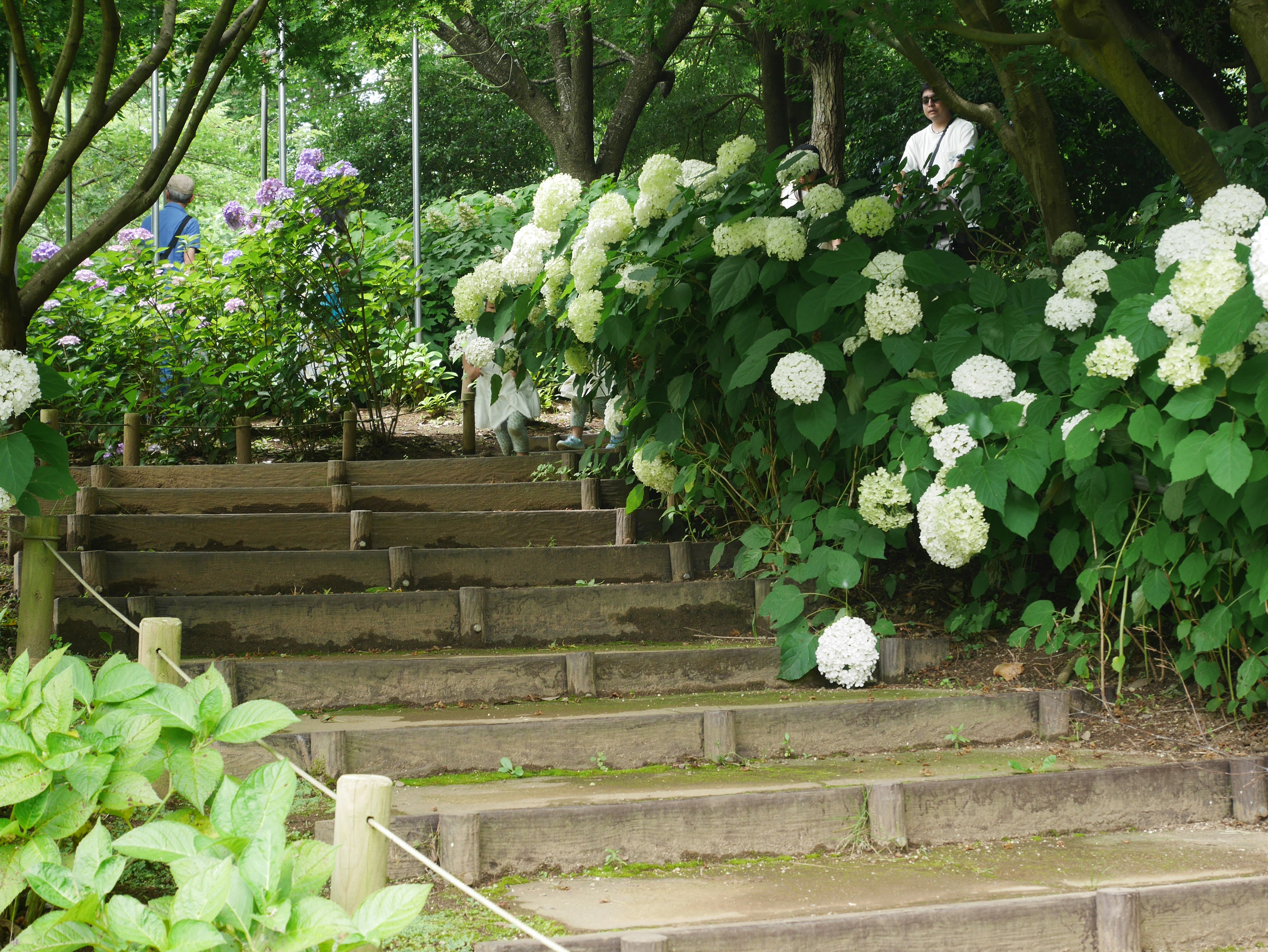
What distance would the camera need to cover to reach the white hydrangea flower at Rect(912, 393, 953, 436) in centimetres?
336

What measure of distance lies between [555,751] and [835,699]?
976 mm

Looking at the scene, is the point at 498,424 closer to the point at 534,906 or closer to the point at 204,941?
the point at 534,906

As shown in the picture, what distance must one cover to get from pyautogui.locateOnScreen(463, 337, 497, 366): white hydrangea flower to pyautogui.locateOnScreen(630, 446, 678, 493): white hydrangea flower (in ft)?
3.69

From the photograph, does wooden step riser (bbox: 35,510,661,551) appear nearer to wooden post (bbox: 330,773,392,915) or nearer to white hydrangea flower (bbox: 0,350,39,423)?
white hydrangea flower (bbox: 0,350,39,423)

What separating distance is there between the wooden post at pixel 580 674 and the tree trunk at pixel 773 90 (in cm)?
737

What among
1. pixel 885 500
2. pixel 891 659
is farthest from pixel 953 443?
pixel 891 659

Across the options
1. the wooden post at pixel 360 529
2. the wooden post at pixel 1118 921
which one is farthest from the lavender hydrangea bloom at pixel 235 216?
the wooden post at pixel 1118 921

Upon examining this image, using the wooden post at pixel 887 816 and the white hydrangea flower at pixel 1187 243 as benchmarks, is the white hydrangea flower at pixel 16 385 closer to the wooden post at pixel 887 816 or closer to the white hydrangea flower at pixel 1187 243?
the wooden post at pixel 887 816

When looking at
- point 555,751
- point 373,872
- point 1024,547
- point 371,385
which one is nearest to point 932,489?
point 1024,547

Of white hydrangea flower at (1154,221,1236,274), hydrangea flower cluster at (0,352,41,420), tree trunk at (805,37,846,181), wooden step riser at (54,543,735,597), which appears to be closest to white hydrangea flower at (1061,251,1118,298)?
white hydrangea flower at (1154,221,1236,274)

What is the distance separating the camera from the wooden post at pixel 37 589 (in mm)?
2885

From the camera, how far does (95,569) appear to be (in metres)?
4.13

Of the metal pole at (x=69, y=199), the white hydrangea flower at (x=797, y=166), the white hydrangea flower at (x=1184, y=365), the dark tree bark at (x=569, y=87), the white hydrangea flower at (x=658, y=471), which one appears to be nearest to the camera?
the white hydrangea flower at (x=1184, y=365)

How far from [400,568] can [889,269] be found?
7.41 ft
